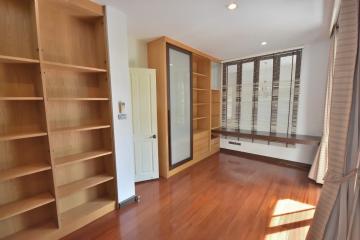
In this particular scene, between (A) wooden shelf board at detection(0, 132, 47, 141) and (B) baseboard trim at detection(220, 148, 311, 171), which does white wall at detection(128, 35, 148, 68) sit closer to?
(A) wooden shelf board at detection(0, 132, 47, 141)

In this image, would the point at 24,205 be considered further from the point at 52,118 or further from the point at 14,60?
the point at 14,60

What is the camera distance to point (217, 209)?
227 centimetres

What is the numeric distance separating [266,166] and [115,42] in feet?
11.9

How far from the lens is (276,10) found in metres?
2.04

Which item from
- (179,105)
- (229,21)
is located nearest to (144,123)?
(179,105)

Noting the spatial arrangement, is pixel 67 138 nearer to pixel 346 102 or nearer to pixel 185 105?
pixel 185 105

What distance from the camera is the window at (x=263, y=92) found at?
11.8ft

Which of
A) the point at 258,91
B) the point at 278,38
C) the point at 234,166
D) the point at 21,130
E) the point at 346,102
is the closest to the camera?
the point at 346,102

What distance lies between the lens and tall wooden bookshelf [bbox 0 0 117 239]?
5.31 ft

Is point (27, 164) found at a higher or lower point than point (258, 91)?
lower

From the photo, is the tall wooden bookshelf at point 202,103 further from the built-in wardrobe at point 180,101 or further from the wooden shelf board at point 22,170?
the wooden shelf board at point 22,170

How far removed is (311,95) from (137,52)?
3.39 m

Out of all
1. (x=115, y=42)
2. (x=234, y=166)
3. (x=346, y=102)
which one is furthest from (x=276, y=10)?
(x=234, y=166)

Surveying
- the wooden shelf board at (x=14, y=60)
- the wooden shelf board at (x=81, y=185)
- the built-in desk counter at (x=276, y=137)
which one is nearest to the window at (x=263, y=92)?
the built-in desk counter at (x=276, y=137)
